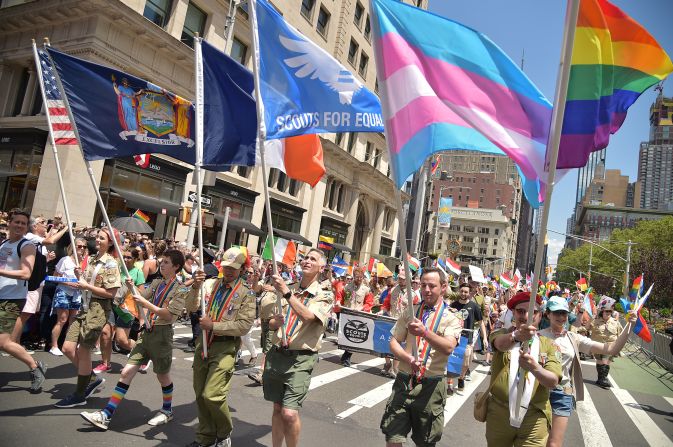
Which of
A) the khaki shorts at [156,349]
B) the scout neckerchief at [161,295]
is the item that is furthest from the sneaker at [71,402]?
the scout neckerchief at [161,295]

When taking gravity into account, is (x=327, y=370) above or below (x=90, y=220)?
below

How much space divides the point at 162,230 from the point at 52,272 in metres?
13.4

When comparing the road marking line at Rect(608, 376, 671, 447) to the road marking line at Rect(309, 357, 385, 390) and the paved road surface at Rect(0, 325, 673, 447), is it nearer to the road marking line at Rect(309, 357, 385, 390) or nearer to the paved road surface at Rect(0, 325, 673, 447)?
the paved road surface at Rect(0, 325, 673, 447)

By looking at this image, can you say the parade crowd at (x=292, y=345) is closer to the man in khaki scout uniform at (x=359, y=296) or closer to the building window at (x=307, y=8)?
A: the man in khaki scout uniform at (x=359, y=296)

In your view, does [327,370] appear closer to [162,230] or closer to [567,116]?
[567,116]

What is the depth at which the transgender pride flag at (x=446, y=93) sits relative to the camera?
12.5 ft

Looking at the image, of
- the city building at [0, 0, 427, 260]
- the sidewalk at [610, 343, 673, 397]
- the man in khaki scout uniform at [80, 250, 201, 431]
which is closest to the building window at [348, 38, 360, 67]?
the city building at [0, 0, 427, 260]

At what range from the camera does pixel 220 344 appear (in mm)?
4699

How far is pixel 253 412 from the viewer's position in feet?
20.2

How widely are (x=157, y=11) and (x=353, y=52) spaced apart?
66.0 ft

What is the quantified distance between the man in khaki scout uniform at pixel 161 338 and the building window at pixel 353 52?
3402 centimetres

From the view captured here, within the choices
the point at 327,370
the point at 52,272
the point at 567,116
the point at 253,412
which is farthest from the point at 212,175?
the point at 567,116

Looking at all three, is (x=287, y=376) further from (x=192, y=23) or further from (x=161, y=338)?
(x=192, y=23)

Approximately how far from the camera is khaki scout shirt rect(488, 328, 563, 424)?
12.6 ft
